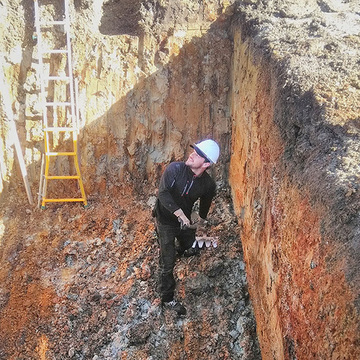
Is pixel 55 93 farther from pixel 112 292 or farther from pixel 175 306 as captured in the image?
pixel 175 306

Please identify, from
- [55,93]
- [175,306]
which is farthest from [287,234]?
[55,93]

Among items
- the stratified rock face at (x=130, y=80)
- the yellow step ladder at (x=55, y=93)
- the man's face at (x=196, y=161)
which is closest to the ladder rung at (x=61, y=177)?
the yellow step ladder at (x=55, y=93)

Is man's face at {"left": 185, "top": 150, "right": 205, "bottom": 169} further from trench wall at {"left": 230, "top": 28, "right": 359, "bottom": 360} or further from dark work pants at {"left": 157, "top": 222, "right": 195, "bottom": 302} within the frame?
dark work pants at {"left": 157, "top": 222, "right": 195, "bottom": 302}

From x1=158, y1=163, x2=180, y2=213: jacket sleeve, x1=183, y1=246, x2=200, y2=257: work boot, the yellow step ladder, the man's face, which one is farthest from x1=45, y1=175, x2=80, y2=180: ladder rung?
the man's face

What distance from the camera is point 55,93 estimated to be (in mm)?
6223

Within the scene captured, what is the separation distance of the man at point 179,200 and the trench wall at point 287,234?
1.97 ft

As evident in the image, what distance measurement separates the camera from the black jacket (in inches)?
155

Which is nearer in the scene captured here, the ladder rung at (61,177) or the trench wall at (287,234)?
the trench wall at (287,234)

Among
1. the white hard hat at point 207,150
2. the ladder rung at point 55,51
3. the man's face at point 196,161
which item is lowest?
the man's face at point 196,161

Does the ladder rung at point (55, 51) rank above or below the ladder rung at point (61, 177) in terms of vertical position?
above

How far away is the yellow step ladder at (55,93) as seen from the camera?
598cm

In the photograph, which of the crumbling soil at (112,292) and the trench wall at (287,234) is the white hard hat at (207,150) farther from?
the crumbling soil at (112,292)

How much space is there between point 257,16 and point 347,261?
420cm

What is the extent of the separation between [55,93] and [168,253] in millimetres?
3562
